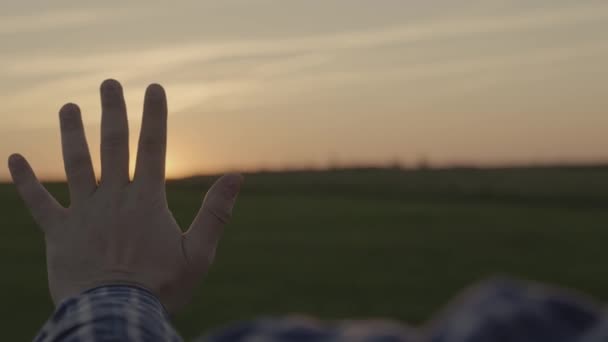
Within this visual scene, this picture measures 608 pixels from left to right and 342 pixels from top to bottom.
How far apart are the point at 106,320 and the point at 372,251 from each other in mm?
7977

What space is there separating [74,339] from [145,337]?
0.08 meters

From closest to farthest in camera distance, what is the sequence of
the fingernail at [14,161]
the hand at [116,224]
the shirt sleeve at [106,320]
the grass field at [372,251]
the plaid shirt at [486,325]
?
1. the plaid shirt at [486,325]
2. the shirt sleeve at [106,320]
3. the hand at [116,224]
4. the fingernail at [14,161]
5. the grass field at [372,251]

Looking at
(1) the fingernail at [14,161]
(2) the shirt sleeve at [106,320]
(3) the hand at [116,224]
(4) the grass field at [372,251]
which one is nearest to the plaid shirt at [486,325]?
(2) the shirt sleeve at [106,320]

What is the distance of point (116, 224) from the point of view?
105 cm

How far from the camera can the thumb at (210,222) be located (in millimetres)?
1141

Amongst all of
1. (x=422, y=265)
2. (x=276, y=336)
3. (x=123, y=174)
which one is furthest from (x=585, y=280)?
(x=276, y=336)

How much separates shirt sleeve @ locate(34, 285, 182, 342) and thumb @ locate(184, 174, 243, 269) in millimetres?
219

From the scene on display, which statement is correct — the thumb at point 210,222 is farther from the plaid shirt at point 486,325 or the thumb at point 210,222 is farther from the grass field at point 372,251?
the grass field at point 372,251

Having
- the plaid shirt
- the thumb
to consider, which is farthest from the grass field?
the plaid shirt

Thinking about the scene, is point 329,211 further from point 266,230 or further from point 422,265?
point 422,265

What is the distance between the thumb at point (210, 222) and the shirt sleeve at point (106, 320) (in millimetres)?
219

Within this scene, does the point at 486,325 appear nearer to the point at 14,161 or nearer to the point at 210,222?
the point at 210,222

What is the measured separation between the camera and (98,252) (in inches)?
41.4

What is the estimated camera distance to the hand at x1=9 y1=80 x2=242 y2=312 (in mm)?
1048
